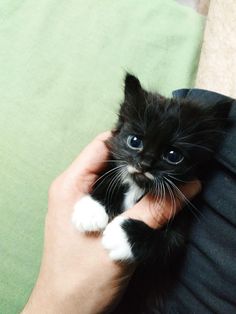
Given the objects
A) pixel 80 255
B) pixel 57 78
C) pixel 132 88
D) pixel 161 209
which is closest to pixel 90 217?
pixel 80 255

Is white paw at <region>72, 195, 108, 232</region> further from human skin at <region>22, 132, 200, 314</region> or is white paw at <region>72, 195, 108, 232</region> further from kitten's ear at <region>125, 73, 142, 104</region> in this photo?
kitten's ear at <region>125, 73, 142, 104</region>

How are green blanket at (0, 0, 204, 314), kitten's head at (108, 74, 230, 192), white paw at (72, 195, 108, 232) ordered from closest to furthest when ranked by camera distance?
kitten's head at (108, 74, 230, 192)
white paw at (72, 195, 108, 232)
green blanket at (0, 0, 204, 314)

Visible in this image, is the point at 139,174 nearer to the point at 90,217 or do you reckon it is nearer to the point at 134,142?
the point at 134,142

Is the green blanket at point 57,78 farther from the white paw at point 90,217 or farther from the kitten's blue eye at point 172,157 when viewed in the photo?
Answer: the kitten's blue eye at point 172,157

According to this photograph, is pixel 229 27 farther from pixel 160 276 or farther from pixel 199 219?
pixel 160 276

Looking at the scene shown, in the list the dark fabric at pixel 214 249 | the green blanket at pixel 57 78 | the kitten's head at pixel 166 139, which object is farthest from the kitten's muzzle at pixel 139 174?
the green blanket at pixel 57 78

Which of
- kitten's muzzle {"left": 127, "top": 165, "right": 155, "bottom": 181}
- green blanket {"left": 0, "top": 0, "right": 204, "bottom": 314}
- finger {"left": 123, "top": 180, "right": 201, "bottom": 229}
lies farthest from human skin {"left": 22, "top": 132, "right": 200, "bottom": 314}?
green blanket {"left": 0, "top": 0, "right": 204, "bottom": 314}

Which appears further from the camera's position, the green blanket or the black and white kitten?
the green blanket
